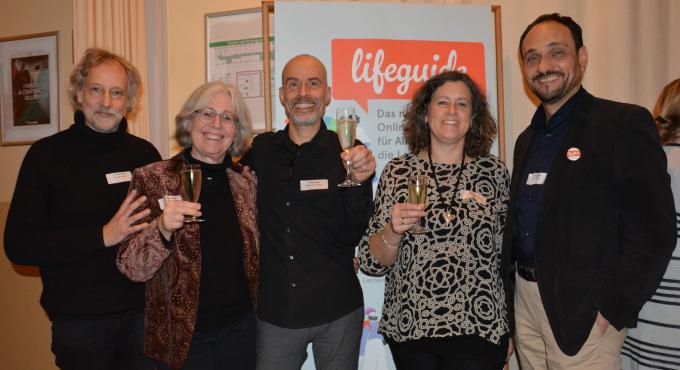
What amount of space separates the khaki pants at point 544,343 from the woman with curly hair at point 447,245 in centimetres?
13

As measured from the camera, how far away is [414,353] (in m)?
2.23

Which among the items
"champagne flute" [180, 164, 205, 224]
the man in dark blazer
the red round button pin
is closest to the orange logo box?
the man in dark blazer

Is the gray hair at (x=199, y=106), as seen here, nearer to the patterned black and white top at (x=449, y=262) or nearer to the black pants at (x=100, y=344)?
the patterned black and white top at (x=449, y=262)

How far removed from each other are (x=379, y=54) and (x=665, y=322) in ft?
7.35

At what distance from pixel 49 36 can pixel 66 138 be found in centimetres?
238

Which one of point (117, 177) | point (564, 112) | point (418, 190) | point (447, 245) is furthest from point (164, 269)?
point (564, 112)

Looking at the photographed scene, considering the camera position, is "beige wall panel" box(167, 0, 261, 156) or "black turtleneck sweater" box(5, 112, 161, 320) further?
"beige wall panel" box(167, 0, 261, 156)

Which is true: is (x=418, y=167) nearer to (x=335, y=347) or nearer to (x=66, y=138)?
(x=335, y=347)

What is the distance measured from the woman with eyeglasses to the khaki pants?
4.26 ft

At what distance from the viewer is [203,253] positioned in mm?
2232

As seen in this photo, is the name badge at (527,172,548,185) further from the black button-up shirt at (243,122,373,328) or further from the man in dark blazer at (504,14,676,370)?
the black button-up shirt at (243,122,373,328)

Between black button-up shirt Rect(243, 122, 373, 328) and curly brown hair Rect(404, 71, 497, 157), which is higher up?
curly brown hair Rect(404, 71, 497, 157)

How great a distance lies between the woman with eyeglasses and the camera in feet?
6.98

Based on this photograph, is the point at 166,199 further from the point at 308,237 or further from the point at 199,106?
the point at 308,237
